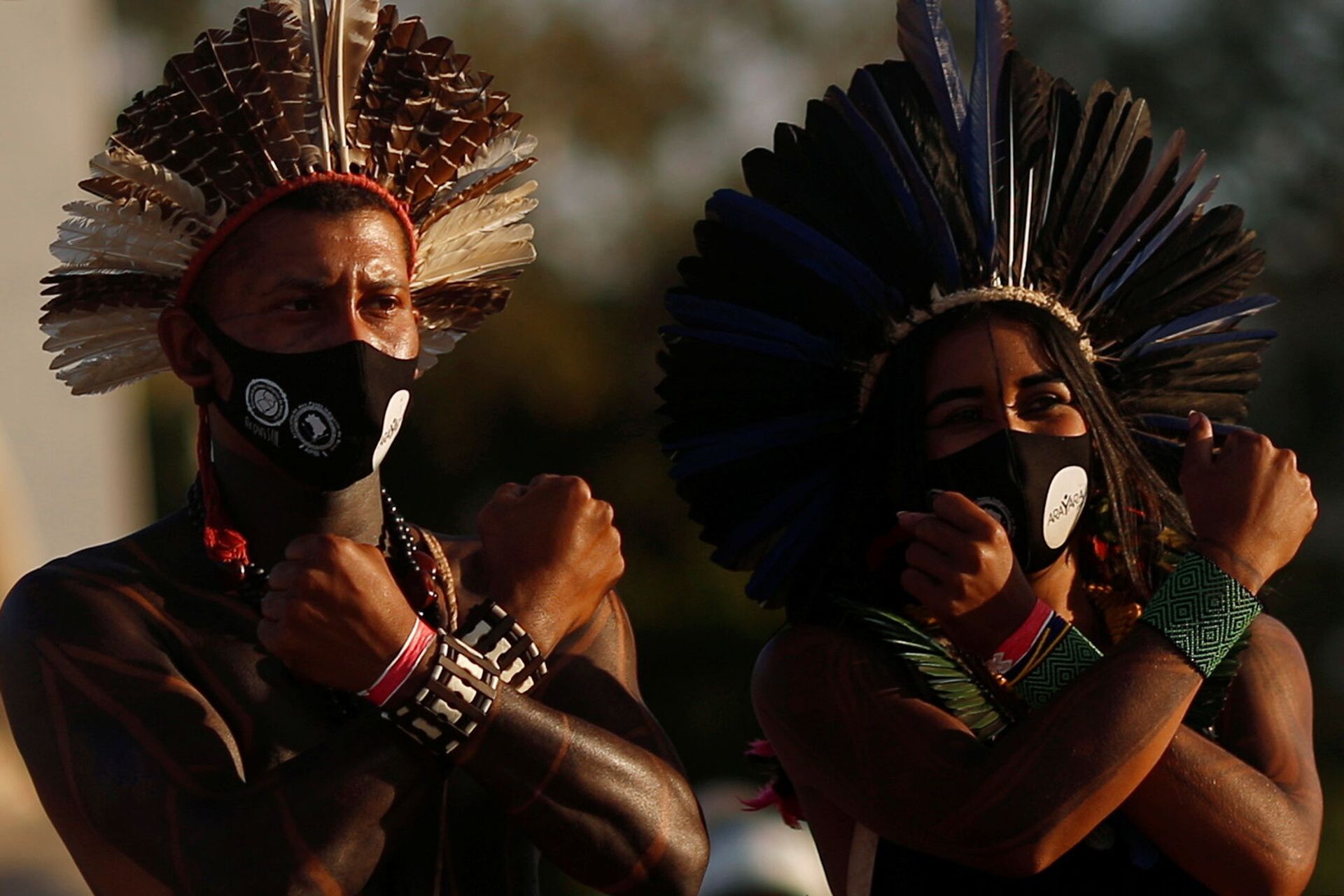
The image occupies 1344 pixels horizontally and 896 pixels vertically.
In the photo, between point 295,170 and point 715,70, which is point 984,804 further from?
point 715,70

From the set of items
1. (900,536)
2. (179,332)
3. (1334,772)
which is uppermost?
(179,332)

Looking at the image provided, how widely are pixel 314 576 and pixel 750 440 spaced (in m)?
1.10

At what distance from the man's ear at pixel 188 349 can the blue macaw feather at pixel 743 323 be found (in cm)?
90

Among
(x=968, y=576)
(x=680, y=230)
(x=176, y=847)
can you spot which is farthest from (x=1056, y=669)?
(x=680, y=230)

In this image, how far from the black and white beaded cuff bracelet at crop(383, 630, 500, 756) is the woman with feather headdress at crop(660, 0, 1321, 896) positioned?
69cm

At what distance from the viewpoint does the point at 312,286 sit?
3.52m

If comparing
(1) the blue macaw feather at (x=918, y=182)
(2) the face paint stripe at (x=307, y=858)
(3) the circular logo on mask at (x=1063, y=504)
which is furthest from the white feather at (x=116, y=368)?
(3) the circular logo on mask at (x=1063, y=504)

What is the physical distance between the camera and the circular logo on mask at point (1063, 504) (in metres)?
3.67

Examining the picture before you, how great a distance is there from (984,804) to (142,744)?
134cm

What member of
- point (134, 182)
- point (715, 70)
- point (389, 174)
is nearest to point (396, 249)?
point (389, 174)

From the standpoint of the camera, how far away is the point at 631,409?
1495cm

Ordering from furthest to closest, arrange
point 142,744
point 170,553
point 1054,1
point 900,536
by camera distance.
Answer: point 1054,1 → point 900,536 → point 170,553 → point 142,744

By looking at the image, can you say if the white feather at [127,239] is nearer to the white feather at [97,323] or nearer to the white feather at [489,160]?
the white feather at [97,323]

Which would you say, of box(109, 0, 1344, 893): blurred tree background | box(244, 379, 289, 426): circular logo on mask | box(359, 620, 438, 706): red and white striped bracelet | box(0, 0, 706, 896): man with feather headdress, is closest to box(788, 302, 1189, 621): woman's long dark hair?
box(0, 0, 706, 896): man with feather headdress
